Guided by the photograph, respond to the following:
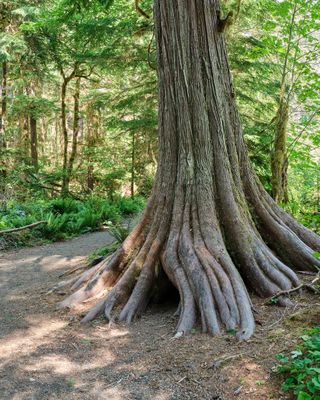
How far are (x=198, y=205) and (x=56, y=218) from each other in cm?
794

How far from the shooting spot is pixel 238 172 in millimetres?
5621

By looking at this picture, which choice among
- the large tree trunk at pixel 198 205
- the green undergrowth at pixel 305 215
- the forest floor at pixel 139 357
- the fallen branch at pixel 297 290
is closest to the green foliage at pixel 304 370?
the forest floor at pixel 139 357

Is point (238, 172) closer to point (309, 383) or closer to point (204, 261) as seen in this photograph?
point (204, 261)

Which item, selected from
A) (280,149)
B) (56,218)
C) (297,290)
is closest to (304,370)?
(297,290)

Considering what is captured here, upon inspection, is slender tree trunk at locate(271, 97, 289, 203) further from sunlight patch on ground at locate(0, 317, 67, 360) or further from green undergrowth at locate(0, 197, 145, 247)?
sunlight patch on ground at locate(0, 317, 67, 360)

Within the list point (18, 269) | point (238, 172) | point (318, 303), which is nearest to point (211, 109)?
point (238, 172)

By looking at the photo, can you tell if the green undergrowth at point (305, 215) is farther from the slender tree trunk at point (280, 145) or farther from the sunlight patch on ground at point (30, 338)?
the sunlight patch on ground at point (30, 338)

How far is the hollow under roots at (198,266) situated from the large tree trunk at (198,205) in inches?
0.5

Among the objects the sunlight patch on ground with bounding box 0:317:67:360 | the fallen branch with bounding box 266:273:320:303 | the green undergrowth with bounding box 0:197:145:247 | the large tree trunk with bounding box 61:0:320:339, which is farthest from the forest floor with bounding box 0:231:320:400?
the green undergrowth with bounding box 0:197:145:247

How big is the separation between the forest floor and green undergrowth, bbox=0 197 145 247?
455 centimetres

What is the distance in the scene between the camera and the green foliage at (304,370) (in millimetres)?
2670

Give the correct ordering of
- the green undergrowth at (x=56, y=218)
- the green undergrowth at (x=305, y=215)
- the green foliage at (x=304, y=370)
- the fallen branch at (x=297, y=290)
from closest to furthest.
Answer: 1. the green foliage at (x=304, y=370)
2. the fallen branch at (x=297, y=290)
3. the green undergrowth at (x=305, y=215)
4. the green undergrowth at (x=56, y=218)

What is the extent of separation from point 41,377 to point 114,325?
Result: 121cm

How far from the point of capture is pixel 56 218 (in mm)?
12281
